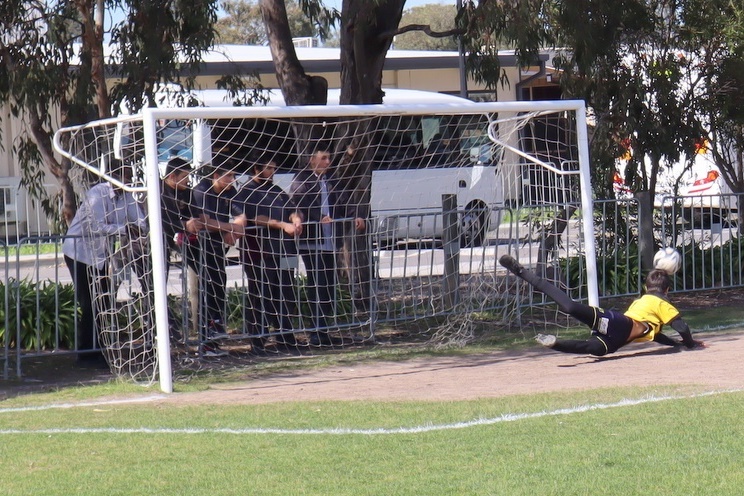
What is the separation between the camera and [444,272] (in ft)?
40.1

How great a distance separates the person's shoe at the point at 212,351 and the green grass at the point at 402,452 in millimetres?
2605

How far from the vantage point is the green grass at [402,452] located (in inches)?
217

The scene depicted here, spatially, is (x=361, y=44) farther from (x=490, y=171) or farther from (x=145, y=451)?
(x=145, y=451)

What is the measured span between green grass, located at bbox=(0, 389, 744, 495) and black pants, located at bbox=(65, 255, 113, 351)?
2.25m

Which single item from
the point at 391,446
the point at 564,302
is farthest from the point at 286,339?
the point at 391,446

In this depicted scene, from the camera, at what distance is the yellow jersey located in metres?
9.67

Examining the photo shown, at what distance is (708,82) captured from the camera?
47.9ft

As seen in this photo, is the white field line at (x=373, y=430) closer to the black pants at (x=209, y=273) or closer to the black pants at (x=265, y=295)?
the black pants at (x=209, y=273)

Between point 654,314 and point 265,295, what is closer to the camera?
point 654,314

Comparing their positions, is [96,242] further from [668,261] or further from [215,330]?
[668,261]

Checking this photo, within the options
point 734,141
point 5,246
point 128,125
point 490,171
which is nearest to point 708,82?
point 734,141

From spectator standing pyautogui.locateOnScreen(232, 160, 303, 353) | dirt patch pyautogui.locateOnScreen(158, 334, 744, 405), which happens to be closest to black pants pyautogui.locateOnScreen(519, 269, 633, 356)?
dirt patch pyautogui.locateOnScreen(158, 334, 744, 405)

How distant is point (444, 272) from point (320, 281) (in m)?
1.60

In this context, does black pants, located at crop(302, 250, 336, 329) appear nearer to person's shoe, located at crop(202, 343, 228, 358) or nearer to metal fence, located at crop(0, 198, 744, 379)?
metal fence, located at crop(0, 198, 744, 379)
